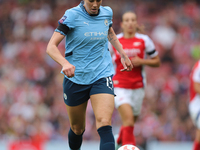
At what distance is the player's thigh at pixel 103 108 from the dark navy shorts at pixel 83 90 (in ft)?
0.26

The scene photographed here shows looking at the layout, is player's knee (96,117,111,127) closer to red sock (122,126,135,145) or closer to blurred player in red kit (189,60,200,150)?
red sock (122,126,135,145)

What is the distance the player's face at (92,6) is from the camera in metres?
4.47

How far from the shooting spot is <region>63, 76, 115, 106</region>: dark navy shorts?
4.64 m

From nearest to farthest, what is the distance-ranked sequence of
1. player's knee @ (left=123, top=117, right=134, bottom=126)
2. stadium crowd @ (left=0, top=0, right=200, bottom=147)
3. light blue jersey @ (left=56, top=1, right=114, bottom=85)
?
light blue jersey @ (left=56, top=1, right=114, bottom=85)
player's knee @ (left=123, top=117, right=134, bottom=126)
stadium crowd @ (left=0, top=0, right=200, bottom=147)

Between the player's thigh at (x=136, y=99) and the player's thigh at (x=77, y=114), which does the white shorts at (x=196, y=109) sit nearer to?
the player's thigh at (x=136, y=99)

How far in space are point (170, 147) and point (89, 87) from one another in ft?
18.8

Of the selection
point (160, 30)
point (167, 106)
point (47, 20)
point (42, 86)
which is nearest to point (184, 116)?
point (167, 106)

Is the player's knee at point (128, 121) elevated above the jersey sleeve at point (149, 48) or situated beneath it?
situated beneath

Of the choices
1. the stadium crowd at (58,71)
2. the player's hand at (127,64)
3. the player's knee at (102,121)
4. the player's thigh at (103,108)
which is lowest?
the stadium crowd at (58,71)

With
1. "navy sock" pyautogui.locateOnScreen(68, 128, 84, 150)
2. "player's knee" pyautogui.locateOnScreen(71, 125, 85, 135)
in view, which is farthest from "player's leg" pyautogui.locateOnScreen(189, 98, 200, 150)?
"player's knee" pyautogui.locateOnScreen(71, 125, 85, 135)

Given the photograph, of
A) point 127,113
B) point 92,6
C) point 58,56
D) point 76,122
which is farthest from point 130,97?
point 58,56

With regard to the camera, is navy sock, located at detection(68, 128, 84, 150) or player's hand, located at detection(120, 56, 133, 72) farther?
navy sock, located at detection(68, 128, 84, 150)

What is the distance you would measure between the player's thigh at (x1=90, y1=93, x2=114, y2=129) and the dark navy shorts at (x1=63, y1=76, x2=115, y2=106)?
0.08 meters

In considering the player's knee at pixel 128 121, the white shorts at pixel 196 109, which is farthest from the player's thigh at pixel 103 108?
the white shorts at pixel 196 109
